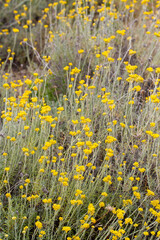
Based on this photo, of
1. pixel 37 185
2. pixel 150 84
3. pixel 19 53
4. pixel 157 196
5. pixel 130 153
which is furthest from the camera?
pixel 19 53

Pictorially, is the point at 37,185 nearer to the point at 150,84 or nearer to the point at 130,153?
the point at 130,153

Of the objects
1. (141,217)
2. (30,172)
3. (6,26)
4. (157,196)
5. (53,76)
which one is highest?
(6,26)

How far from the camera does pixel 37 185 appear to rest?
2.02 metres

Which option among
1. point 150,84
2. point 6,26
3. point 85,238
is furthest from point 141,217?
point 6,26

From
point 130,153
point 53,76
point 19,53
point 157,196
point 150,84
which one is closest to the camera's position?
point 157,196

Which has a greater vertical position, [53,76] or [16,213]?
[53,76]

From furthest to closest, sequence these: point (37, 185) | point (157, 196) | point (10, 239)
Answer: point (157, 196)
point (37, 185)
point (10, 239)

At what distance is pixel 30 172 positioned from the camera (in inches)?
88.9

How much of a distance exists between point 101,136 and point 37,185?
763mm

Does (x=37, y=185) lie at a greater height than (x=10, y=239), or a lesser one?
greater

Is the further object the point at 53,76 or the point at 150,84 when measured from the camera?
the point at 53,76

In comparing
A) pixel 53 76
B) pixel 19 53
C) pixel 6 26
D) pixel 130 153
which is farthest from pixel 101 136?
pixel 6 26

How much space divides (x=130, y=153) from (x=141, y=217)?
1.69ft

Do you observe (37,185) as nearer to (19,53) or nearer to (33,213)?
(33,213)
